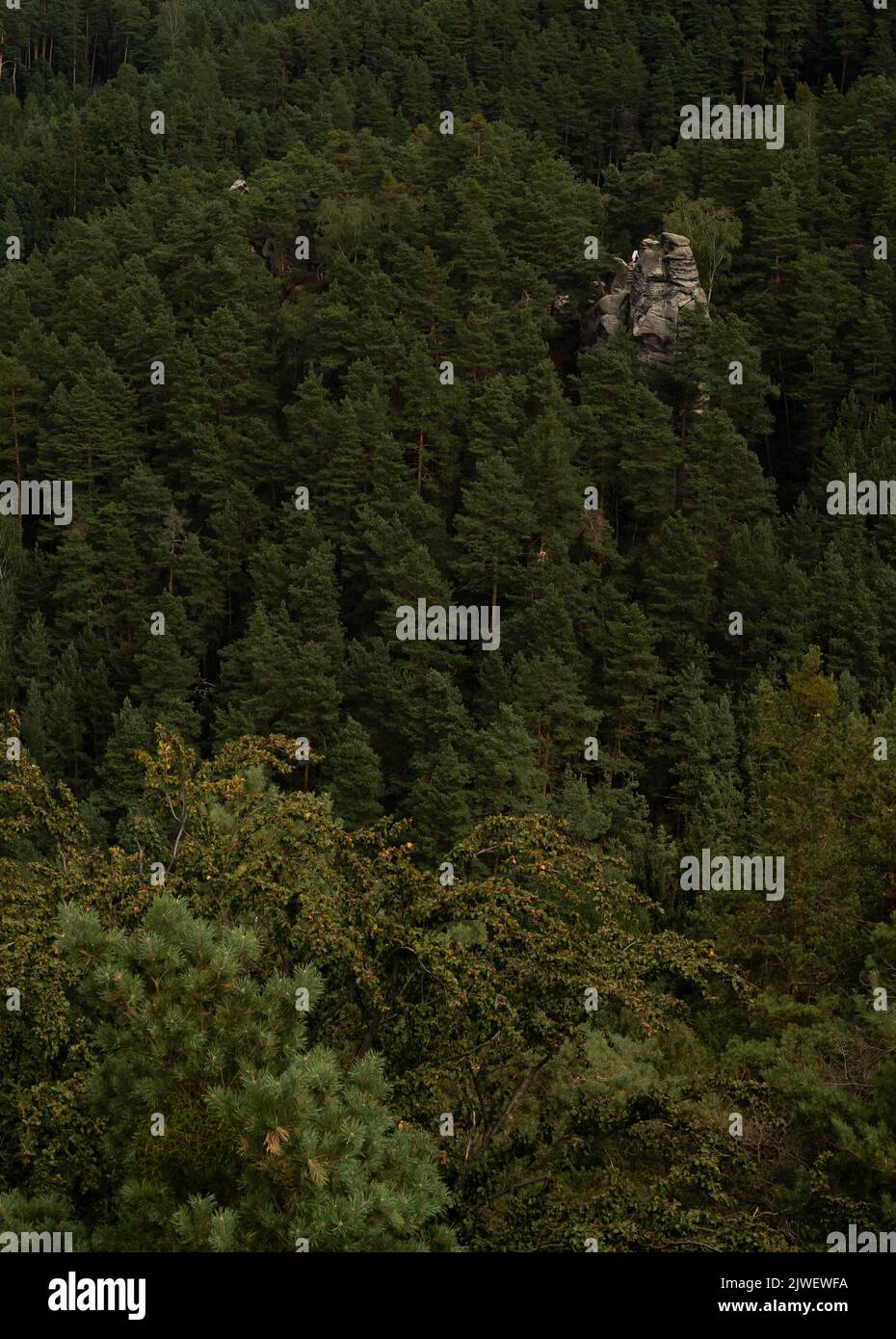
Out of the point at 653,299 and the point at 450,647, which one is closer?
the point at 450,647

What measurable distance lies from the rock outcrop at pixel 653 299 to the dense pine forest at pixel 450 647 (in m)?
1.01

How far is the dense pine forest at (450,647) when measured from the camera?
1567cm

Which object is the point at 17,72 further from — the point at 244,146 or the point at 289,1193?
the point at 289,1193

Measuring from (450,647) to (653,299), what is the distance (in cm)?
2740

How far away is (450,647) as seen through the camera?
6069cm

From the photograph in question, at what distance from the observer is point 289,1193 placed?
13.2m

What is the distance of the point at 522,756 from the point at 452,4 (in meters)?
106

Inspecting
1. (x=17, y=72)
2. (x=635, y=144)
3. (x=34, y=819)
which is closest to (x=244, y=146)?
(x=635, y=144)

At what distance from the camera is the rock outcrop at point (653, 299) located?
7681 centimetres

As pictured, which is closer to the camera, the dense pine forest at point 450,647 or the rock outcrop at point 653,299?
the dense pine forest at point 450,647

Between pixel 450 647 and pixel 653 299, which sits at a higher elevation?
pixel 653 299

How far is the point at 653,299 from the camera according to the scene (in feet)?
253

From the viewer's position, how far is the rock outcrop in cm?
7681

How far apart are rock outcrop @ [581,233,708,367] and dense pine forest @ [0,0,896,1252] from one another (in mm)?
1008
